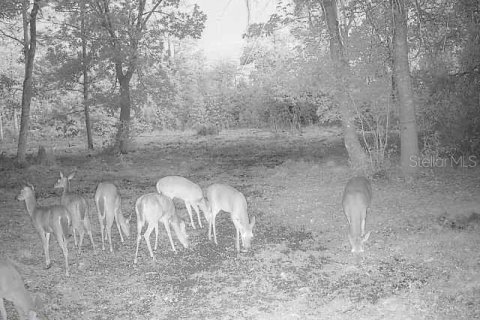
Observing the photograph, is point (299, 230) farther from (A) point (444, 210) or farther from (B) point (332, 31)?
(B) point (332, 31)

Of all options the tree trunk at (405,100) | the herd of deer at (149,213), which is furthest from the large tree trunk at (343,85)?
the herd of deer at (149,213)

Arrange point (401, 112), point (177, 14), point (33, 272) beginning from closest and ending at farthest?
point (33, 272) → point (401, 112) → point (177, 14)

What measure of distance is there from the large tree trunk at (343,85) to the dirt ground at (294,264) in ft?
3.09

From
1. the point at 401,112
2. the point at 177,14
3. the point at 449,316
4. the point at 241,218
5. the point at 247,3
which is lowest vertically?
the point at 449,316

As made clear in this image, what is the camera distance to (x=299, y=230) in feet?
30.5

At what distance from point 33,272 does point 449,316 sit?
238 inches

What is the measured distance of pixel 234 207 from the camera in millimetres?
8461

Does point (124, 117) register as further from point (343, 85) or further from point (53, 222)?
point (53, 222)

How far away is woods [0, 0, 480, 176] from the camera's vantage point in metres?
12.3

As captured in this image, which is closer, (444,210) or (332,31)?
(444,210)

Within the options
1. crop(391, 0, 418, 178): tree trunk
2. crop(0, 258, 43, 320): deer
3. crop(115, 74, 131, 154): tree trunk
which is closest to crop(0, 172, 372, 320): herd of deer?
crop(0, 258, 43, 320): deer

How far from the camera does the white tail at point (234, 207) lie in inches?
324

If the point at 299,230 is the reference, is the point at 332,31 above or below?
above

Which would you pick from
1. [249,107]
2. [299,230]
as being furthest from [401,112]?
[249,107]
